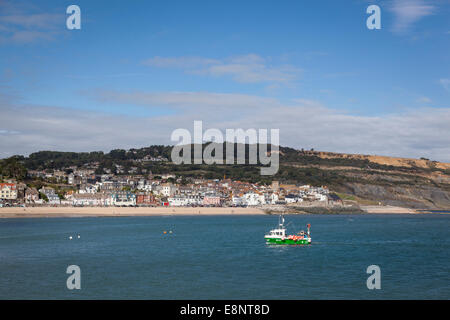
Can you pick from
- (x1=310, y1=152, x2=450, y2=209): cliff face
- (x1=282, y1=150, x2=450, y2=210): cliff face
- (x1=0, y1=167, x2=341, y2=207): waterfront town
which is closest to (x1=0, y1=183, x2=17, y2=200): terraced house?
(x1=0, y1=167, x2=341, y2=207): waterfront town

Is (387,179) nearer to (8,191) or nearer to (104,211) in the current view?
(104,211)

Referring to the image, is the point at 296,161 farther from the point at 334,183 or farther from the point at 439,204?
the point at 439,204

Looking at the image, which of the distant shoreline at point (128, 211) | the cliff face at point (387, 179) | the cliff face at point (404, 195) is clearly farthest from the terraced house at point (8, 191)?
the cliff face at point (404, 195)

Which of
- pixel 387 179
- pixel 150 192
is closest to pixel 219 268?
pixel 150 192
